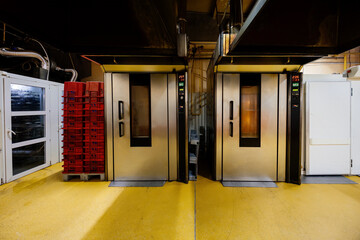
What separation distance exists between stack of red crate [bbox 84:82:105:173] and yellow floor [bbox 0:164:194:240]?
38 cm

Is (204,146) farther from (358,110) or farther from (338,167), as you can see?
(358,110)

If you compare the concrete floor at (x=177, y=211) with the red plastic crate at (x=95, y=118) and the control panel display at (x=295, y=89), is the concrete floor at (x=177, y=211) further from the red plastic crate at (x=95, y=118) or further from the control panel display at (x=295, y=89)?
the control panel display at (x=295, y=89)

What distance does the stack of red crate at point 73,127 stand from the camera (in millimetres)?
3180

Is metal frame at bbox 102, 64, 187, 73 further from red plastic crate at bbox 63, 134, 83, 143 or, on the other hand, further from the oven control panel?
red plastic crate at bbox 63, 134, 83, 143

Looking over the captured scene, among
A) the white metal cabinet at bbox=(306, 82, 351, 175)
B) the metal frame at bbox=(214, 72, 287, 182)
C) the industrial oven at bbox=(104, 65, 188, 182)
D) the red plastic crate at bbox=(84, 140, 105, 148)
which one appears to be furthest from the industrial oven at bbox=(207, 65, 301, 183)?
the red plastic crate at bbox=(84, 140, 105, 148)

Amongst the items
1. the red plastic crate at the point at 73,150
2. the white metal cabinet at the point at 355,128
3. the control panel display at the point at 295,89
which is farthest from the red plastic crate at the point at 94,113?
the white metal cabinet at the point at 355,128

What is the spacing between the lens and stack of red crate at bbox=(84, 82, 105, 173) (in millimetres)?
3182

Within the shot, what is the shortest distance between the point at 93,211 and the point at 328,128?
4638mm

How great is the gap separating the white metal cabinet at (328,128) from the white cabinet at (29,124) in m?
6.02

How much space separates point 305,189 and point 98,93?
438 cm

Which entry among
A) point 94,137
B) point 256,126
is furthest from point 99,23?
point 256,126

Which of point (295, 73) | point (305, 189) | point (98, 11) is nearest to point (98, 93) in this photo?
point (98, 11)

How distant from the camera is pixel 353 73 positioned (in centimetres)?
280

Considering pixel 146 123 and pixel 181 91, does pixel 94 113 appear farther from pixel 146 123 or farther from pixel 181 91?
pixel 181 91
